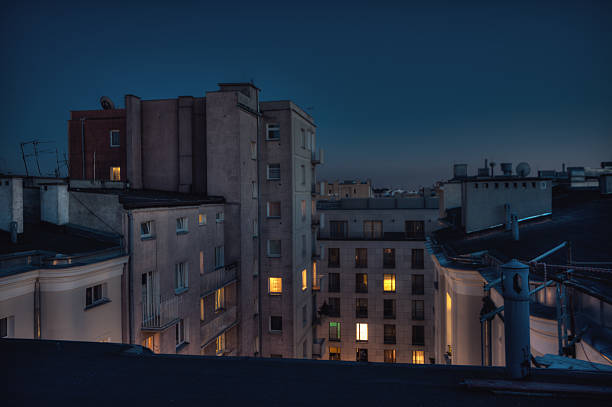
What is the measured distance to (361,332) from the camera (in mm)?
42938

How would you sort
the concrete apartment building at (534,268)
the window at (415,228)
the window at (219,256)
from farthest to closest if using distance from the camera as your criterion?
the window at (415,228) → the window at (219,256) → the concrete apartment building at (534,268)

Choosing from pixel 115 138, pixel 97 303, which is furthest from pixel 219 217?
pixel 97 303

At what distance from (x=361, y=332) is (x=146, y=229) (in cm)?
3191

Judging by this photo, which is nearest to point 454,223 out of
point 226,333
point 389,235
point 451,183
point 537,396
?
point 451,183

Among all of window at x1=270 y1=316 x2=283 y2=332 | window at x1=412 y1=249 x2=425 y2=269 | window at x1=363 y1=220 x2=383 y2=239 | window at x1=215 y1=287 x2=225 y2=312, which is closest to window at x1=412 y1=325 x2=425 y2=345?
window at x1=412 y1=249 x2=425 y2=269

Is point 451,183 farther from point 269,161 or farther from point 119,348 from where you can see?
point 119,348

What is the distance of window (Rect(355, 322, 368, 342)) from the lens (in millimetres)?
42781

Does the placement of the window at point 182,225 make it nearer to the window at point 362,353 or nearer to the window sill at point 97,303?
the window sill at point 97,303

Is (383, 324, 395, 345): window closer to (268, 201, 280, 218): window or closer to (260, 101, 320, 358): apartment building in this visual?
(260, 101, 320, 358): apartment building

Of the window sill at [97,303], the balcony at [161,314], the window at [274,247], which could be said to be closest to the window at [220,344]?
the balcony at [161,314]

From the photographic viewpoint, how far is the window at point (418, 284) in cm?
4159

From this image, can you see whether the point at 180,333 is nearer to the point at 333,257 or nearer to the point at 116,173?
the point at 116,173

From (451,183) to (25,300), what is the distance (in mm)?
24332

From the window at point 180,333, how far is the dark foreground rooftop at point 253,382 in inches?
537
